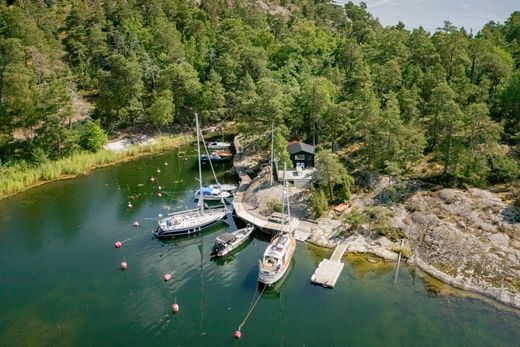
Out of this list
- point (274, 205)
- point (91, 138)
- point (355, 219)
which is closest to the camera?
point (355, 219)

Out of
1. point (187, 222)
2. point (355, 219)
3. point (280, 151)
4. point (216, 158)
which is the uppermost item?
point (280, 151)

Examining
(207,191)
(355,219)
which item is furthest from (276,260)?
(207,191)

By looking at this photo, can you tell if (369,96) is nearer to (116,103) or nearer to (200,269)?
(200,269)

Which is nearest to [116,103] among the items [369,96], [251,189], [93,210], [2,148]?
[2,148]

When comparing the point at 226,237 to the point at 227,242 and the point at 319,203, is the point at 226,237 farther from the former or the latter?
the point at 319,203

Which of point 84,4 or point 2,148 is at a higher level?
point 84,4

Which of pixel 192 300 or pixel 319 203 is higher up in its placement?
pixel 319 203
